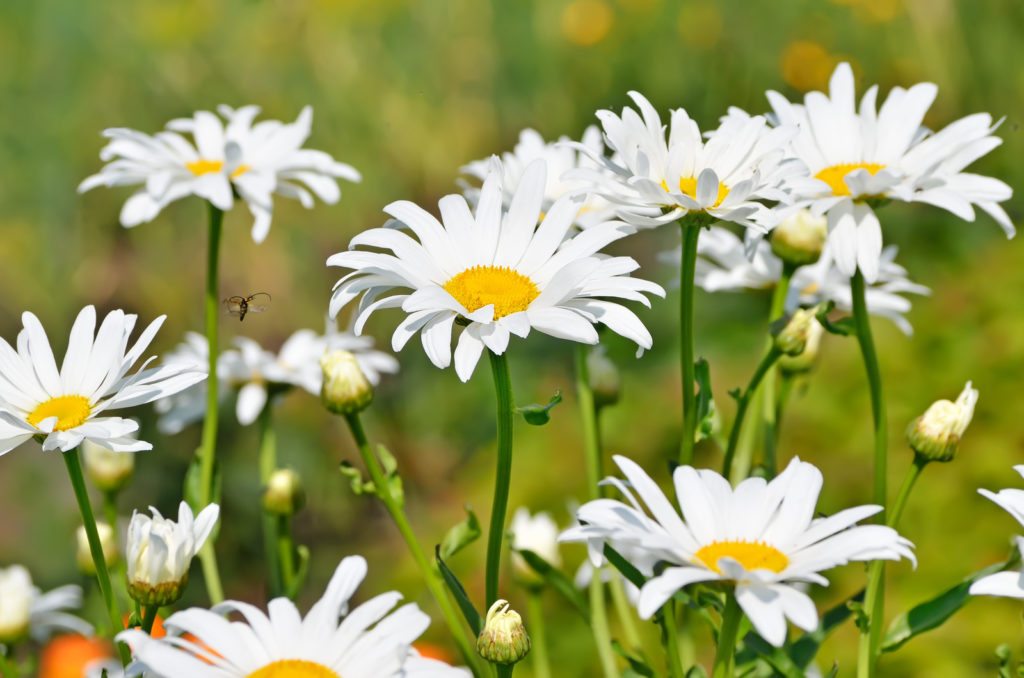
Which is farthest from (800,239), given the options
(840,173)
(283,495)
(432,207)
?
(432,207)

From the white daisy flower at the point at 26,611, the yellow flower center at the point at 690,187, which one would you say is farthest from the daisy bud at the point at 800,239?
the white daisy flower at the point at 26,611

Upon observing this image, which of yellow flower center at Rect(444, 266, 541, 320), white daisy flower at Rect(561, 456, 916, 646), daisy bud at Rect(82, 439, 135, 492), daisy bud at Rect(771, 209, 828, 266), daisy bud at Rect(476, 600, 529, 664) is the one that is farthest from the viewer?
daisy bud at Rect(82, 439, 135, 492)

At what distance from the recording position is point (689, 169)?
3.40 feet

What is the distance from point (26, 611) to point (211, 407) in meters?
0.37

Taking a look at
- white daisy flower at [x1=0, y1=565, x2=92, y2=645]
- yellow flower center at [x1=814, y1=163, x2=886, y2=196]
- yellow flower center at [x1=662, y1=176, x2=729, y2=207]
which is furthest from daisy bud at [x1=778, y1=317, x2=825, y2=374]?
white daisy flower at [x1=0, y1=565, x2=92, y2=645]

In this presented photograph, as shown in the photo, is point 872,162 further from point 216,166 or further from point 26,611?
point 26,611

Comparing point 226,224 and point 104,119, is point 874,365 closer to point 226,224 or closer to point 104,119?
point 226,224

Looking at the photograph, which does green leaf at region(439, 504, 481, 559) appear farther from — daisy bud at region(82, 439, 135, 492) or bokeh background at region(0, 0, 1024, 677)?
bokeh background at region(0, 0, 1024, 677)

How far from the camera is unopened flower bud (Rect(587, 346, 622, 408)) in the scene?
51.0 inches

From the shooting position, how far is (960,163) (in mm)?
1060

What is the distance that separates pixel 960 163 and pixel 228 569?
212 centimetres

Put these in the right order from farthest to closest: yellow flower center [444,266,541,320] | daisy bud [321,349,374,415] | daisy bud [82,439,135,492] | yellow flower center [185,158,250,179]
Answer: yellow flower center [185,158,250,179] → daisy bud [82,439,135,492] → daisy bud [321,349,374,415] → yellow flower center [444,266,541,320]

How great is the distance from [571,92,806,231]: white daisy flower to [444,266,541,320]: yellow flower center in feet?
0.36

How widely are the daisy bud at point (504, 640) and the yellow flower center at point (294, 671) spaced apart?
0.13 m
